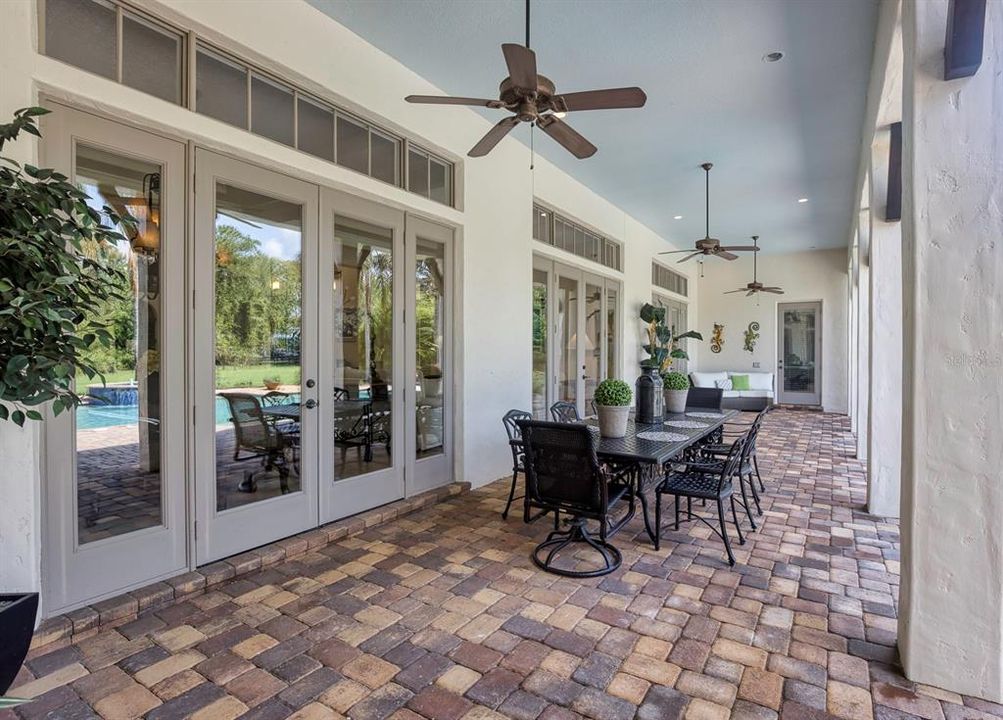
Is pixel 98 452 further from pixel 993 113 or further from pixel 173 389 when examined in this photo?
pixel 993 113

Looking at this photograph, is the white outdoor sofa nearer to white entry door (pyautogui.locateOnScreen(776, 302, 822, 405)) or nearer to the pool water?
white entry door (pyautogui.locateOnScreen(776, 302, 822, 405))

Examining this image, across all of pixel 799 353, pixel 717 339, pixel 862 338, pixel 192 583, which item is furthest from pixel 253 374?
pixel 799 353

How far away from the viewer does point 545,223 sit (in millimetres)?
6254

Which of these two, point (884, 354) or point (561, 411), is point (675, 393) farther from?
point (884, 354)

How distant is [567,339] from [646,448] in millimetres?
3635

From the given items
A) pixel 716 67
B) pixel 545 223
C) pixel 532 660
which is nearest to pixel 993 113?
pixel 716 67

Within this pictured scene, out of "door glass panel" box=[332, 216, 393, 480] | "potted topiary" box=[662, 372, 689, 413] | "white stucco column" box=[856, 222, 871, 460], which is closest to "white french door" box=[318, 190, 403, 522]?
"door glass panel" box=[332, 216, 393, 480]

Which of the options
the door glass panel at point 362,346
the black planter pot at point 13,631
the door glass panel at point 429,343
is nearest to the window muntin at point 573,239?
the door glass panel at point 429,343

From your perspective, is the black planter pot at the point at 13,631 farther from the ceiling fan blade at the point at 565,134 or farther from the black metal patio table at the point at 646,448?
the ceiling fan blade at the point at 565,134

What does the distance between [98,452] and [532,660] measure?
225cm

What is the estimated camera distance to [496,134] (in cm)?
326

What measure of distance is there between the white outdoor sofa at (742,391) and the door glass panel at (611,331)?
3790 millimetres

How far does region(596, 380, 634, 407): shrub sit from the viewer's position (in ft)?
11.9

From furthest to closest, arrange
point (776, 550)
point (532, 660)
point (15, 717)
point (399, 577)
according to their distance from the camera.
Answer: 1. point (776, 550)
2. point (399, 577)
3. point (532, 660)
4. point (15, 717)
